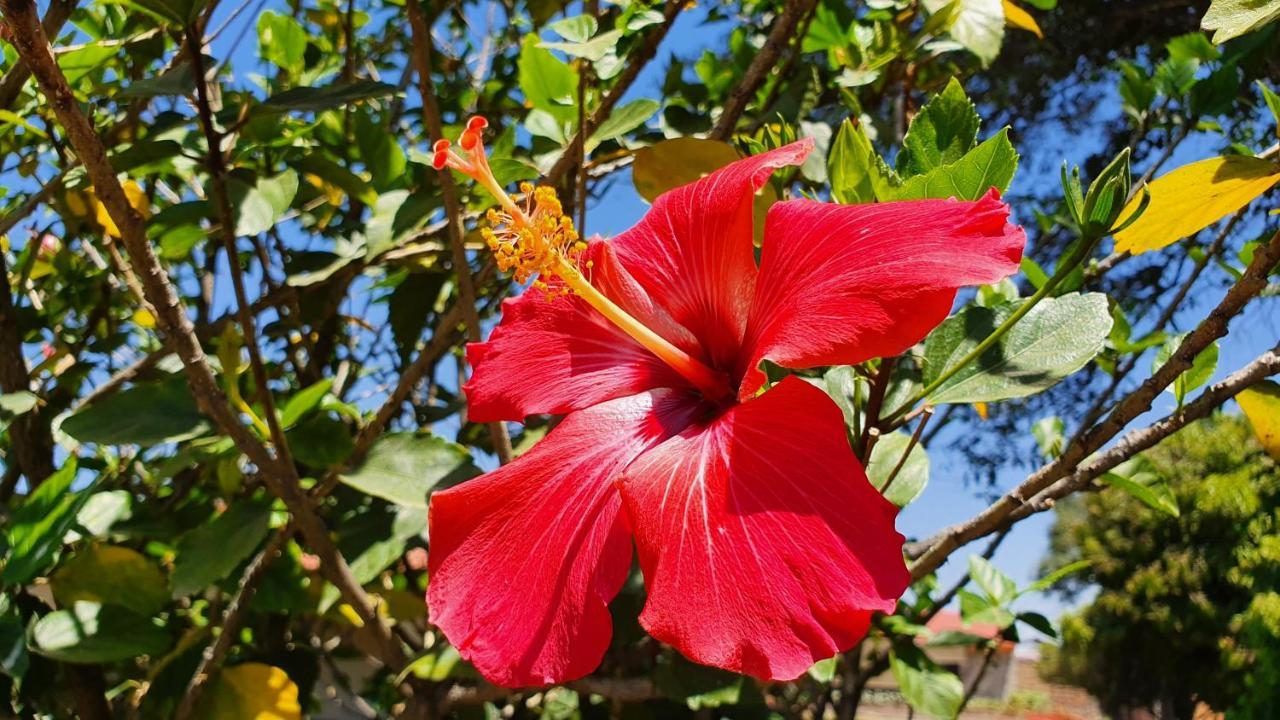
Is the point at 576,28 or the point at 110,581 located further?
the point at 110,581

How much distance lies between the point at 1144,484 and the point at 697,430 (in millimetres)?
674

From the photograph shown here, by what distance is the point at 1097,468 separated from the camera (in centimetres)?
86

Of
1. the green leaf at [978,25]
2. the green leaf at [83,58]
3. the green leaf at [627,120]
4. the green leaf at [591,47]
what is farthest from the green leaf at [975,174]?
the green leaf at [83,58]

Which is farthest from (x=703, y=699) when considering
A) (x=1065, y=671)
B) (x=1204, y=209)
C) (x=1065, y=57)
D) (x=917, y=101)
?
(x=1065, y=671)

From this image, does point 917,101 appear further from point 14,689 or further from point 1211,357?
point 14,689

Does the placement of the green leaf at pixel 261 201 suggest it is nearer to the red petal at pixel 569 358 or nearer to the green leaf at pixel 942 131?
the red petal at pixel 569 358

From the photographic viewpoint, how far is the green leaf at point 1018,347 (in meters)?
0.79

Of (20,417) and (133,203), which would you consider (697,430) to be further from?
(20,417)

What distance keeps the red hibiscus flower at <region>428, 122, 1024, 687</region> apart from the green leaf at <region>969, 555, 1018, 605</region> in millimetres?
967

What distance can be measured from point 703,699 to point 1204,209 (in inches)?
35.8

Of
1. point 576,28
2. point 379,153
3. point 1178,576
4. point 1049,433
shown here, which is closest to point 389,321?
point 379,153

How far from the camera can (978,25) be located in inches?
54.5

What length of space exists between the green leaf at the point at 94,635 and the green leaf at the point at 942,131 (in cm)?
118

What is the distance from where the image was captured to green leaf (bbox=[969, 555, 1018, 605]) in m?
1.63
